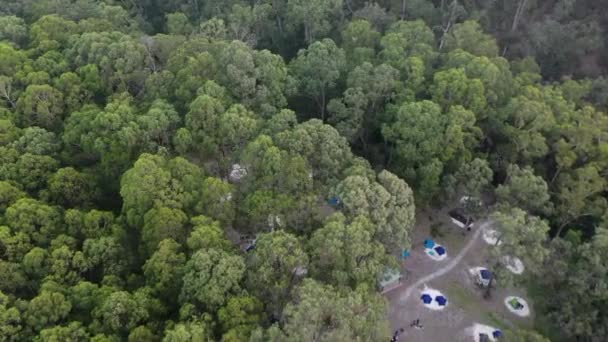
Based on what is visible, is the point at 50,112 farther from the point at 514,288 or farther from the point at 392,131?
the point at 514,288

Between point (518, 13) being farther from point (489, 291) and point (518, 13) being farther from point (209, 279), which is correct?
point (209, 279)

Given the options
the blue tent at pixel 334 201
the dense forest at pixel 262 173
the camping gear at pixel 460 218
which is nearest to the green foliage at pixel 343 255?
the dense forest at pixel 262 173

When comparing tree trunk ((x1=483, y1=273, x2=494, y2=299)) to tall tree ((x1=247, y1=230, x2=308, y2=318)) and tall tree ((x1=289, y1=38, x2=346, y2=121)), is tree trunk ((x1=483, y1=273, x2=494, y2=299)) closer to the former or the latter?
tall tree ((x1=247, y1=230, x2=308, y2=318))

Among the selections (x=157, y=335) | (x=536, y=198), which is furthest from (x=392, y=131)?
(x=157, y=335)

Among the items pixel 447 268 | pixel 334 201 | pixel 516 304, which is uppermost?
pixel 334 201

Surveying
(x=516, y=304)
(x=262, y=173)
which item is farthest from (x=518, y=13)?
(x=262, y=173)

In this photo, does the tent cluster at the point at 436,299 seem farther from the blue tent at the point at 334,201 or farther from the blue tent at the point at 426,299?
the blue tent at the point at 334,201
